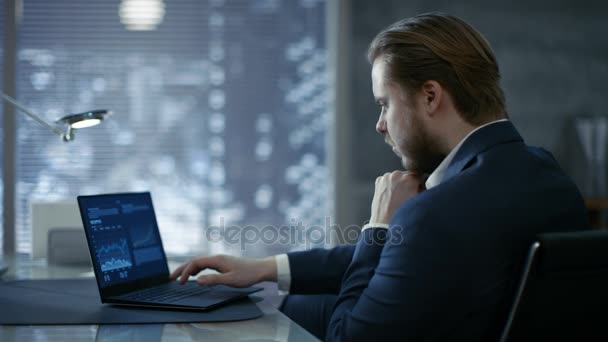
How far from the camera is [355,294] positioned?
1.26 metres

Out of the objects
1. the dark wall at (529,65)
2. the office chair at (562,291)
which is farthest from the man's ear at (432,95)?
the dark wall at (529,65)

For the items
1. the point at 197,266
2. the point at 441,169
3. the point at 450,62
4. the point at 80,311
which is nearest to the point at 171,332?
the point at 80,311

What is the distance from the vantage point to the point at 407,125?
141cm

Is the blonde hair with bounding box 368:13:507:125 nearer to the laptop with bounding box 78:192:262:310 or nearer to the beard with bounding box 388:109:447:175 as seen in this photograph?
Answer: the beard with bounding box 388:109:447:175

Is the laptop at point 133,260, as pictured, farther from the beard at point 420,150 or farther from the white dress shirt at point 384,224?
the beard at point 420,150

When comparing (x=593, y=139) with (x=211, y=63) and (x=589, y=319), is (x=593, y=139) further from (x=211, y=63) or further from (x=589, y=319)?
(x=589, y=319)

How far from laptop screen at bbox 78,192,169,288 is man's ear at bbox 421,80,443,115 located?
713 mm

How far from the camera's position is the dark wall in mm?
3914

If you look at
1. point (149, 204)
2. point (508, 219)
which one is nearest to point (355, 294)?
point (508, 219)

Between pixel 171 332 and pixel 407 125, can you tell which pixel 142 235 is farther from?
pixel 407 125

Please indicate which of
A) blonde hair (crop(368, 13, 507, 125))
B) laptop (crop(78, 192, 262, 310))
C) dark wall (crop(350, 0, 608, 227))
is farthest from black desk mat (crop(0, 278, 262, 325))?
dark wall (crop(350, 0, 608, 227))

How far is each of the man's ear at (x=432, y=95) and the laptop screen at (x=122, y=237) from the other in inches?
28.1

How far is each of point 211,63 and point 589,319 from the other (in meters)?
3.17

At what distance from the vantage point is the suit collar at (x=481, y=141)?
126 cm
